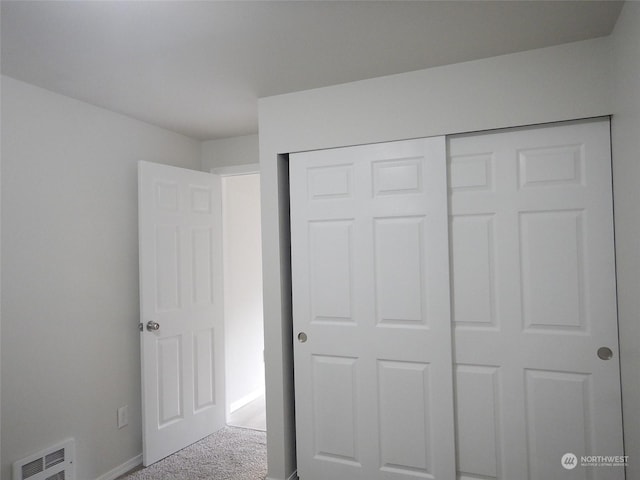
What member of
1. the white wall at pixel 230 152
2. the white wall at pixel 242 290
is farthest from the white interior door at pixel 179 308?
the white wall at pixel 242 290

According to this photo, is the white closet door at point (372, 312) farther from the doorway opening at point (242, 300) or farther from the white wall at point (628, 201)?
the doorway opening at point (242, 300)

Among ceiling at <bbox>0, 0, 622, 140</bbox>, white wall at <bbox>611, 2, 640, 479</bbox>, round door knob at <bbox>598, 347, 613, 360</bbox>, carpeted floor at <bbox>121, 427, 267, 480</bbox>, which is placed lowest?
carpeted floor at <bbox>121, 427, 267, 480</bbox>

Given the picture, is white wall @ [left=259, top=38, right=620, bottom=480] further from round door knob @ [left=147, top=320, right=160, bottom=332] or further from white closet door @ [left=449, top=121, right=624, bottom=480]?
round door knob @ [left=147, top=320, right=160, bottom=332]

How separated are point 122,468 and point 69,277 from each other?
1.34m

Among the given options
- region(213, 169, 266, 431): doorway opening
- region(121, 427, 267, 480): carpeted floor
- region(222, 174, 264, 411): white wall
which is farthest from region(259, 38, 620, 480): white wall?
region(222, 174, 264, 411): white wall

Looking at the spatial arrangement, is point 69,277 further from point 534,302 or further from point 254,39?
point 534,302

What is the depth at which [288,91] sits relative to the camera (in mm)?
2516

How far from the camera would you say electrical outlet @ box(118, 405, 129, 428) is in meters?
2.80

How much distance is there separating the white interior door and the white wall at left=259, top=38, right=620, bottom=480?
87 cm

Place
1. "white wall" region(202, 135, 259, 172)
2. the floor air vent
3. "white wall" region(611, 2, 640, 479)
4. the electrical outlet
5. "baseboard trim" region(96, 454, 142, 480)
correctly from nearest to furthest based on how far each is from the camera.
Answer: "white wall" region(611, 2, 640, 479)
the floor air vent
"baseboard trim" region(96, 454, 142, 480)
the electrical outlet
"white wall" region(202, 135, 259, 172)

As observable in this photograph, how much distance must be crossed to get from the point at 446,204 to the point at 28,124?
7.63 feet

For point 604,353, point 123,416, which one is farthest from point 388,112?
point 123,416

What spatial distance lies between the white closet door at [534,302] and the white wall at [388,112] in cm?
14

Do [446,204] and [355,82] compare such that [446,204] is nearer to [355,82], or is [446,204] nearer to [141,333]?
[355,82]
